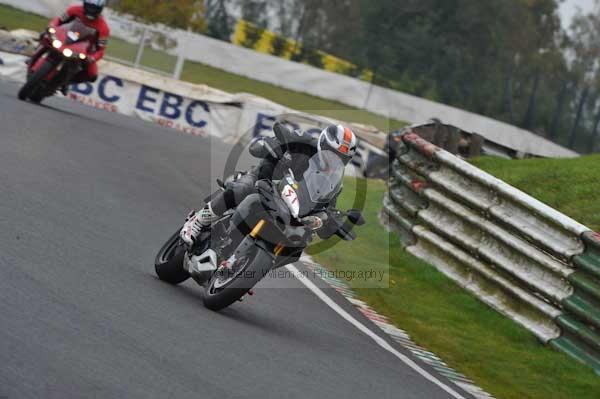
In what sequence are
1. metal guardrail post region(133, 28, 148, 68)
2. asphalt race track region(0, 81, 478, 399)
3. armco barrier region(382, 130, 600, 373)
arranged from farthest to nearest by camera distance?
metal guardrail post region(133, 28, 148, 68)
armco barrier region(382, 130, 600, 373)
asphalt race track region(0, 81, 478, 399)

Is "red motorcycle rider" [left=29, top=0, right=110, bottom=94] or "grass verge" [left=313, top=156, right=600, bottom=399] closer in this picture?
"grass verge" [left=313, top=156, right=600, bottom=399]

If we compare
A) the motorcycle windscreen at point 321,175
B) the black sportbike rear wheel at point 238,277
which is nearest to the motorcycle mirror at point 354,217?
the motorcycle windscreen at point 321,175

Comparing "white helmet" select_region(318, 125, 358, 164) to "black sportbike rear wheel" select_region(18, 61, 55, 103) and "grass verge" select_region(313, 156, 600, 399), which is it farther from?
"black sportbike rear wheel" select_region(18, 61, 55, 103)

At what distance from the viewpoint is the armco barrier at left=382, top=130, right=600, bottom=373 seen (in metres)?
10.5

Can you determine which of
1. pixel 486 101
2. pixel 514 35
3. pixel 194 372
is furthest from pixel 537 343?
pixel 514 35

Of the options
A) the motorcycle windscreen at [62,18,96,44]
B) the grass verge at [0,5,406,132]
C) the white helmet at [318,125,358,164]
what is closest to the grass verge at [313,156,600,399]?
the white helmet at [318,125,358,164]

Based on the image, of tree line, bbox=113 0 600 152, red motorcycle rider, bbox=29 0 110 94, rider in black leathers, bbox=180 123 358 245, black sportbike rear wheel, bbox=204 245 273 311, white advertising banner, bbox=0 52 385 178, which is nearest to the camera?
black sportbike rear wheel, bbox=204 245 273 311

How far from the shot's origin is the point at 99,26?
1969 centimetres

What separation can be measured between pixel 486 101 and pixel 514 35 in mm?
9283

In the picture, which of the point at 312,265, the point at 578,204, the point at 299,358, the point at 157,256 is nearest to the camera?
the point at 299,358

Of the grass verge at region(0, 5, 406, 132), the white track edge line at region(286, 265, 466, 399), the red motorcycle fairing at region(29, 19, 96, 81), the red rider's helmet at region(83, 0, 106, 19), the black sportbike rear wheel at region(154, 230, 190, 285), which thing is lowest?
the grass verge at region(0, 5, 406, 132)

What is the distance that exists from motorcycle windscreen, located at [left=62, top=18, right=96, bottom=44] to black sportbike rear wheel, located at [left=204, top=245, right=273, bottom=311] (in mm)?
11109

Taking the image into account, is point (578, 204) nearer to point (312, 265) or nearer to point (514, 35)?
point (312, 265)

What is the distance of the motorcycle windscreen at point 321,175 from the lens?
8.61m
